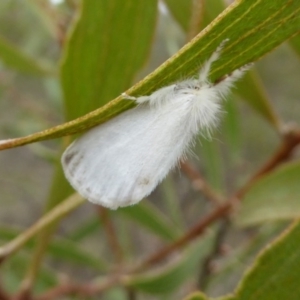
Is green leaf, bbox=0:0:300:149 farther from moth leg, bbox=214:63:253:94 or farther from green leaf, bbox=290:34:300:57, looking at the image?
green leaf, bbox=290:34:300:57

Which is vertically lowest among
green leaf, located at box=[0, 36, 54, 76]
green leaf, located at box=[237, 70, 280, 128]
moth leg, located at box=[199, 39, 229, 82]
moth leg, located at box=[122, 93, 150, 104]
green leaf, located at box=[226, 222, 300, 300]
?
green leaf, located at box=[226, 222, 300, 300]

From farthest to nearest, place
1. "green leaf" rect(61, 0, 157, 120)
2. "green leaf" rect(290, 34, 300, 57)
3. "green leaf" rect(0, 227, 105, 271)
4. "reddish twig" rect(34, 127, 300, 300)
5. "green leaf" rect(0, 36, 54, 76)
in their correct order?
1. "green leaf" rect(0, 227, 105, 271)
2. "green leaf" rect(0, 36, 54, 76)
3. "reddish twig" rect(34, 127, 300, 300)
4. "green leaf" rect(290, 34, 300, 57)
5. "green leaf" rect(61, 0, 157, 120)

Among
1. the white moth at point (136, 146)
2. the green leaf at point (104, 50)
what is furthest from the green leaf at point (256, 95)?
the white moth at point (136, 146)

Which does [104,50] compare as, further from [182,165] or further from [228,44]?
[182,165]

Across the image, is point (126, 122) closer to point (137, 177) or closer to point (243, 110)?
point (137, 177)

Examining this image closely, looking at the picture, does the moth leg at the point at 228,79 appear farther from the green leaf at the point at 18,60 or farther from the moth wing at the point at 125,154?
the green leaf at the point at 18,60

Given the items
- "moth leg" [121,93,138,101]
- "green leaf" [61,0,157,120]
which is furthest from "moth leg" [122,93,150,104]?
"green leaf" [61,0,157,120]

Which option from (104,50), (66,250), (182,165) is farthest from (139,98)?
(66,250)
